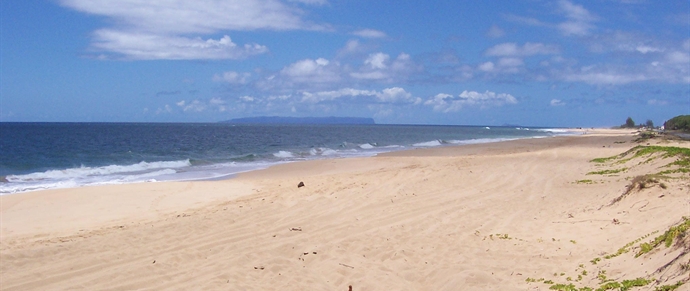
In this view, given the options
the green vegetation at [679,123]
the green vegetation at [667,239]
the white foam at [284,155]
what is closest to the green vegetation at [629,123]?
the green vegetation at [679,123]

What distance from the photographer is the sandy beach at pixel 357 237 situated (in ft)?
20.3

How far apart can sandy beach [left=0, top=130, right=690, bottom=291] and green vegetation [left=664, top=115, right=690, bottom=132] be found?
1675 inches

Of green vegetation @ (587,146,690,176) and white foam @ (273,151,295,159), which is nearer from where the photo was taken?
green vegetation @ (587,146,690,176)

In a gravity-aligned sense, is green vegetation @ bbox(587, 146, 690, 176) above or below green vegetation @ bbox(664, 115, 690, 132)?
below

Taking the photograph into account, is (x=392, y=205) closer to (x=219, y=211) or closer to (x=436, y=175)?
(x=219, y=211)

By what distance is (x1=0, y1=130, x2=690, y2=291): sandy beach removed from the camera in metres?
6.19

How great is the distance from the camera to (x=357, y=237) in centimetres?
832

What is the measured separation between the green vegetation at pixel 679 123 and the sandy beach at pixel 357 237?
4256 centimetres

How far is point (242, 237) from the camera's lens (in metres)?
8.48

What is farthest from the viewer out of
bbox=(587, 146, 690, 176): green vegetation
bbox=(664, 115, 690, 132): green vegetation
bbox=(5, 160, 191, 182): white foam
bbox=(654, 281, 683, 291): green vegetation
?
bbox=(664, 115, 690, 132): green vegetation

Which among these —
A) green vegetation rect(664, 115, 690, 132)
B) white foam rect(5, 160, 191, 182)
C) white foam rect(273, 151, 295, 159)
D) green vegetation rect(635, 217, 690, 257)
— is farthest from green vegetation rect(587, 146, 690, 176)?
green vegetation rect(664, 115, 690, 132)

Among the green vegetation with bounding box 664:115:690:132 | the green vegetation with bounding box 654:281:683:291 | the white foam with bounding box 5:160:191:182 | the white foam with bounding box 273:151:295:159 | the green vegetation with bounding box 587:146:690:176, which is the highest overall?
the green vegetation with bounding box 664:115:690:132

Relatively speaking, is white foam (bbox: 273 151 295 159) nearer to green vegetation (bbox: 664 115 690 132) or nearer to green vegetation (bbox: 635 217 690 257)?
green vegetation (bbox: 635 217 690 257)

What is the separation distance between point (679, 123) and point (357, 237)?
181 ft
